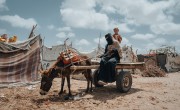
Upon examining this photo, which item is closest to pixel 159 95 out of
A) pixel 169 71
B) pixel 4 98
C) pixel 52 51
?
pixel 4 98

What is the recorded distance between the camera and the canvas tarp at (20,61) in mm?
11479

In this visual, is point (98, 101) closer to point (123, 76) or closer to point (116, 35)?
point (123, 76)

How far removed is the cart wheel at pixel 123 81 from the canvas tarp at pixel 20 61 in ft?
17.2

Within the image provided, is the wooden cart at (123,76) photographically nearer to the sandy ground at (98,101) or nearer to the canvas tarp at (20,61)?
the sandy ground at (98,101)

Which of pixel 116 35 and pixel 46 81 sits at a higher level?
pixel 116 35

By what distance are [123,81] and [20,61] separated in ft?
18.4

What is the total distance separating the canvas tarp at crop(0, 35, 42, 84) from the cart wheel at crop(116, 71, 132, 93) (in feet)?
17.2

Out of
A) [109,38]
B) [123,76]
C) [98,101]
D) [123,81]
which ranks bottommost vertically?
[98,101]

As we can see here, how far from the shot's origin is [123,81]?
9.52 metres

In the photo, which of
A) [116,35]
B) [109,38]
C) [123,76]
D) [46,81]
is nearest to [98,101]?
[123,76]

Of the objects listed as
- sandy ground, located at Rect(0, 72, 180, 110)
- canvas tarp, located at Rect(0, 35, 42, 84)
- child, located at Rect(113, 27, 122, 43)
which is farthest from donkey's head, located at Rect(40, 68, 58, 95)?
child, located at Rect(113, 27, 122, 43)

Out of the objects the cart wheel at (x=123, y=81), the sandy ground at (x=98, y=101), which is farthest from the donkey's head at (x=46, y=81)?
the cart wheel at (x=123, y=81)

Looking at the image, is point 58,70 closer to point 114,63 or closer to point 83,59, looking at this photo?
point 83,59

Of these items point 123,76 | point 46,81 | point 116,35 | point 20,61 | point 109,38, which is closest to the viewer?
point 46,81
